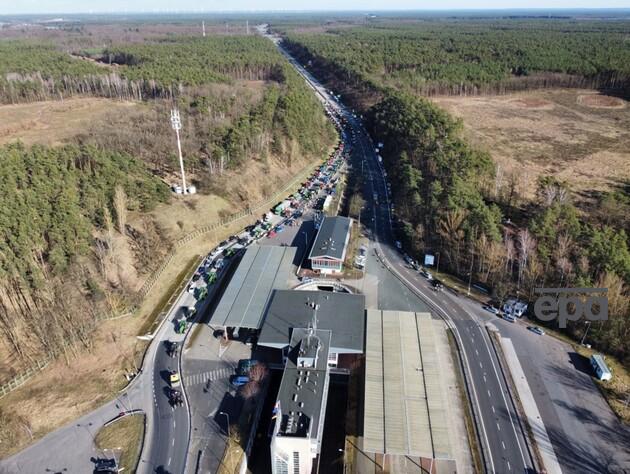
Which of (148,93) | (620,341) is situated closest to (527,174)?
(620,341)

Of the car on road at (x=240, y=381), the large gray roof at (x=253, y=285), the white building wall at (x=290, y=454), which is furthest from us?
the large gray roof at (x=253, y=285)

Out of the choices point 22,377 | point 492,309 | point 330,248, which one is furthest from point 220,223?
point 492,309

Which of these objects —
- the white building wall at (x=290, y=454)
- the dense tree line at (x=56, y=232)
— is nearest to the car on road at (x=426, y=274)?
the white building wall at (x=290, y=454)

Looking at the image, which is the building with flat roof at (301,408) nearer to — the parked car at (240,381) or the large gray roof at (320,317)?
the large gray roof at (320,317)

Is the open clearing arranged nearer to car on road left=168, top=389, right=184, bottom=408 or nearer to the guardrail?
the guardrail

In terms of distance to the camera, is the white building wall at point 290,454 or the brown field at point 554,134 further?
the brown field at point 554,134

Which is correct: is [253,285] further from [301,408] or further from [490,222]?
[490,222]

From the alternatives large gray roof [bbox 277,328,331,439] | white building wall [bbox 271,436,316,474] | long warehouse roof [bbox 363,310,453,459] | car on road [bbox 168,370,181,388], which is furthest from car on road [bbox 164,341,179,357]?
long warehouse roof [bbox 363,310,453,459]
